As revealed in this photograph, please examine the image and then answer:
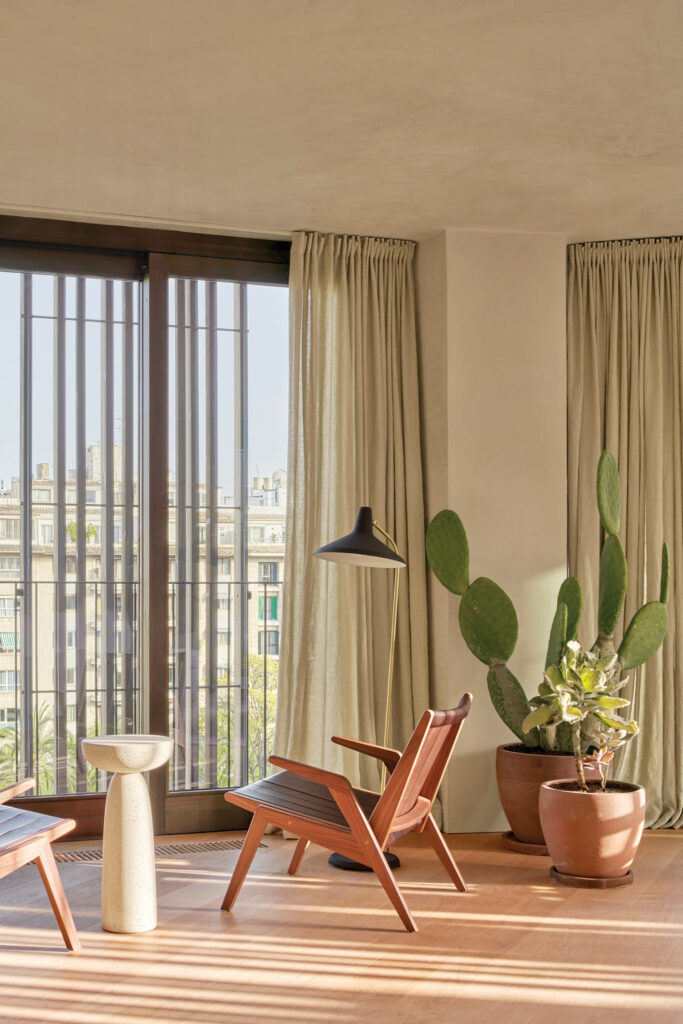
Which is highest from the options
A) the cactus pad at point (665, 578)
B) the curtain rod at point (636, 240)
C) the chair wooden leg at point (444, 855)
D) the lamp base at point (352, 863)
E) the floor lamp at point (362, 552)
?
the curtain rod at point (636, 240)

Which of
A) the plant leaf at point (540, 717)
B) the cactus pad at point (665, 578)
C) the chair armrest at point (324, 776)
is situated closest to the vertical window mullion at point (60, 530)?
the chair armrest at point (324, 776)

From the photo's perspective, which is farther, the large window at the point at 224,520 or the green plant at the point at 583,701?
the large window at the point at 224,520

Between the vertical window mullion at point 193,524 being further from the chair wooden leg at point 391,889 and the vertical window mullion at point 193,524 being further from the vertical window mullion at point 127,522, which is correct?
the chair wooden leg at point 391,889

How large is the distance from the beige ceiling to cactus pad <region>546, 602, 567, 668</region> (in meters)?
1.78

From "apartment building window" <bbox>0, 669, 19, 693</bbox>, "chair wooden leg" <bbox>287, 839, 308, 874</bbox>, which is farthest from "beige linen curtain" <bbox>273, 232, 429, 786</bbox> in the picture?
"apartment building window" <bbox>0, 669, 19, 693</bbox>

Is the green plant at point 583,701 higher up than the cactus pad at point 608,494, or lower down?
lower down

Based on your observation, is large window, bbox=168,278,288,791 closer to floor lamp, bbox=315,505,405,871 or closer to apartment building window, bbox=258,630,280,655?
apartment building window, bbox=258,630,280,655

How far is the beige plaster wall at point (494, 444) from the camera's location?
15.3 ft

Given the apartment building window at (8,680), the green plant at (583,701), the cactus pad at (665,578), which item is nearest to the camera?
the green plant at (583,701)

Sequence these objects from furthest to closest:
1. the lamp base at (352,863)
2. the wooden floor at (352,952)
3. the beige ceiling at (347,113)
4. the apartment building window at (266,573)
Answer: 1. the apartment building window at (266,573)
2. the lamp base at (352,863)
3. the beige ceiling at (347,113)
4. the wooden floor at (352,952)

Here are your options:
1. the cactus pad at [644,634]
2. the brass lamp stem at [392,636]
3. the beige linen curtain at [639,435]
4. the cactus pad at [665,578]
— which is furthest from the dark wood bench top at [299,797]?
the beige linen curtain at [639,435]

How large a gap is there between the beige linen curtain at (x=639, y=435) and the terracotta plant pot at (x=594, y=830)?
0.99m

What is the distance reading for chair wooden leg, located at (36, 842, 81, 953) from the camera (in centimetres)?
307

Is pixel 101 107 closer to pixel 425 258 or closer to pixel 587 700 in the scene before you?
pixel 425 258
